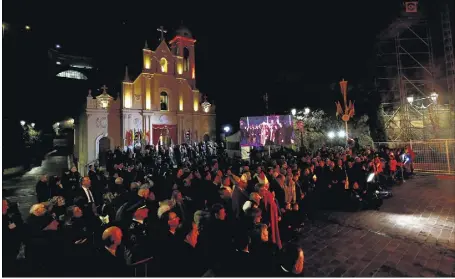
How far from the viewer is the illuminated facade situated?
24.2 meters

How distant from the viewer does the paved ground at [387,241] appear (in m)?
4.34

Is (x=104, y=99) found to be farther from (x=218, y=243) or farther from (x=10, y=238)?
(x=218, y=243)

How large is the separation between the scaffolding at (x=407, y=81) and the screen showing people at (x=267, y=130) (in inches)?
354

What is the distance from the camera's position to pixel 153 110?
2500 centimetres

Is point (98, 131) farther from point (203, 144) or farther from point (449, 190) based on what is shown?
point (449, 190)

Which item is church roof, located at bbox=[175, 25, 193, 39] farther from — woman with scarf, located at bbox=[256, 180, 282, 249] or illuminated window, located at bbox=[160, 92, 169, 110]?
woman with scarf, located at bbox=[256, 180, 282, 249]

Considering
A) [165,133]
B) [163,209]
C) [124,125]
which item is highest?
[124,125]

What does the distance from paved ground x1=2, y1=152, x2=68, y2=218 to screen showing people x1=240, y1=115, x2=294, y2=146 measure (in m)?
11.3

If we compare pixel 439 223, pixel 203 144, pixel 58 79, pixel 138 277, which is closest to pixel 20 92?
pixel 58 79

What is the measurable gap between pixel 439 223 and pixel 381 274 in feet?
10.8

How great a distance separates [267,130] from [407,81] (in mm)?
12460

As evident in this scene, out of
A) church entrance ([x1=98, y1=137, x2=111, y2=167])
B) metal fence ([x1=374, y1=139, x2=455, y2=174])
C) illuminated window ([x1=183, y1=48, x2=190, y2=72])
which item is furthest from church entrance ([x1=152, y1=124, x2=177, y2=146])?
metal fence ([x1=374, y1=139, x2=455, y2=174])

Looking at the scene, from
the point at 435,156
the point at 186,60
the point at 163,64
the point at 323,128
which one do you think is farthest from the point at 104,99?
the point at 435,156

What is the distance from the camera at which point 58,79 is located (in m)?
32.8
